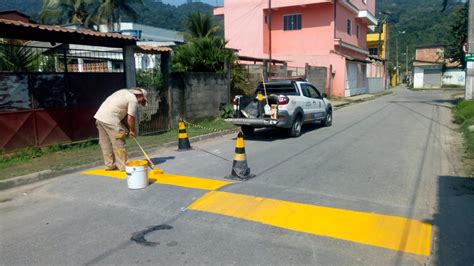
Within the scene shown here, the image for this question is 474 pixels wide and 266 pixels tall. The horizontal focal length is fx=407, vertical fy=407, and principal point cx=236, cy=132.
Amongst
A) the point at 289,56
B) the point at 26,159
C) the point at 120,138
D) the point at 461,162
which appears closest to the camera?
the point at 120,138

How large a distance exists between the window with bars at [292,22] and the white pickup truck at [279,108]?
22.4 m

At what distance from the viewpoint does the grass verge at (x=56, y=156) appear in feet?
28.2

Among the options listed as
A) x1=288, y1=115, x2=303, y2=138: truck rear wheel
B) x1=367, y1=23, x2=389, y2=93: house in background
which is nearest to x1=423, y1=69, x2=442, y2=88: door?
x1=367, y1=23, x2=389, y2=93: house in background

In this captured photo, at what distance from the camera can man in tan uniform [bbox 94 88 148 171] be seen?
794 centimetres

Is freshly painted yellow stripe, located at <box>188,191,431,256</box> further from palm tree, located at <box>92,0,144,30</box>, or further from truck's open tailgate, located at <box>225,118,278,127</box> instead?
palm tree, located at <box>92,0,144,30</box>

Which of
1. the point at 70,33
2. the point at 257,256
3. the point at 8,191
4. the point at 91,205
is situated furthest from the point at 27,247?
the point at 70,33

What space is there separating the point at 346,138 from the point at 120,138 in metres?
7.17

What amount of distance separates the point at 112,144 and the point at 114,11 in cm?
4110

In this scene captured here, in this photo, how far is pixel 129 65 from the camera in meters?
12.8

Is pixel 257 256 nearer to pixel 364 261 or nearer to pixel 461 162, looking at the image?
pixel 364 261

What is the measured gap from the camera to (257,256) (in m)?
4.29

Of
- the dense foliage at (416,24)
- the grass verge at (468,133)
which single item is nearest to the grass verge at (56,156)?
the grass verge at (468,133)

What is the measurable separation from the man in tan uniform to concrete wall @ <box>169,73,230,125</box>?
643cm

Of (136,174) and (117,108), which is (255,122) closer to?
(117,108)
